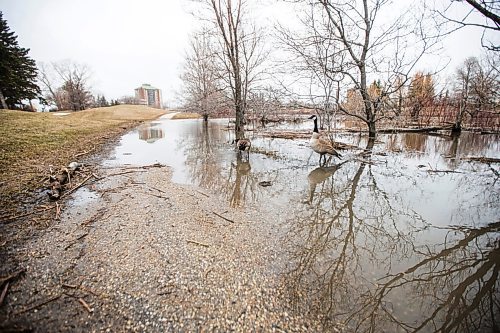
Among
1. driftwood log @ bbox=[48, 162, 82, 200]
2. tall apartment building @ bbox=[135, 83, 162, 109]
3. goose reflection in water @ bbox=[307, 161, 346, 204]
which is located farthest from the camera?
tall apartment building @ bbox=[135, 83, 162, 109]

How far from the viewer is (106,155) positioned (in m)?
11.5

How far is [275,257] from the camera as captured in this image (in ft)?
11.9

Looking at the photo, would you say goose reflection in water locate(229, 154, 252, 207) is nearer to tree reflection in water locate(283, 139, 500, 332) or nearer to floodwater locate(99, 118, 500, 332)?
floodwater locate(99, 118, 500, 332)

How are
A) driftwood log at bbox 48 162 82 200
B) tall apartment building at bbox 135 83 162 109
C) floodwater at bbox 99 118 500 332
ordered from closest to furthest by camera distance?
floodwater at bbox 99 118 500 332, driftwood log at bbox 48 162 82 200, tall apartment building at bbox 135 83 162 109

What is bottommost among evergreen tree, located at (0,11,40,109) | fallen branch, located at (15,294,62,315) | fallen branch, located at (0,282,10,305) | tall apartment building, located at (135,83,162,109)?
fallen branch, located at (15,294,62,315)

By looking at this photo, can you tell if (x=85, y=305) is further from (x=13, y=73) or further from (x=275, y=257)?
(x=13, y=73)

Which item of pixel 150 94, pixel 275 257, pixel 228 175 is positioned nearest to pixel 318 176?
pixel 228 175

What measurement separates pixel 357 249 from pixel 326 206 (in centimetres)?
180

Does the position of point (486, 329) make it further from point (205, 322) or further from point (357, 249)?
point (205, 322)

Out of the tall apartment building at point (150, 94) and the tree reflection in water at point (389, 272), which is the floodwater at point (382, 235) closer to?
the tree reflection in water at point (389, 272)

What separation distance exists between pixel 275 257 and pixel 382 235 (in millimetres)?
2310

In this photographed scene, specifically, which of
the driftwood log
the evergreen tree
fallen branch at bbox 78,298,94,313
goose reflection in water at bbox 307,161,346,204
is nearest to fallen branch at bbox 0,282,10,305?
fallen branch at bbox 78,298,94,313

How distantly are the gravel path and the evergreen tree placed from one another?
36319 mm

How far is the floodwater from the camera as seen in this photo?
2.68 m
